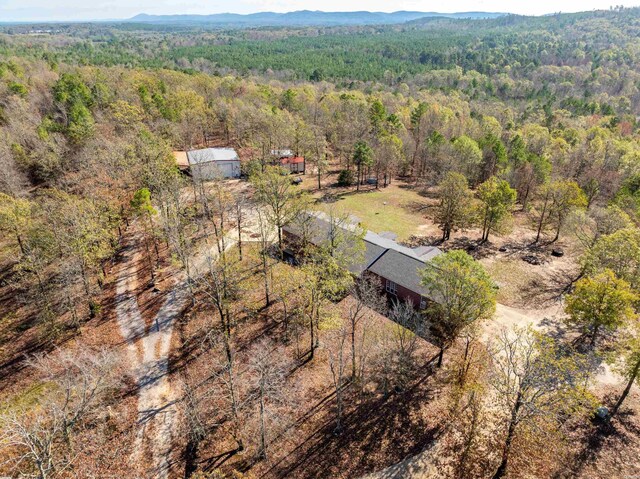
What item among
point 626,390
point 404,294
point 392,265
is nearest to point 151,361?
point 404,294

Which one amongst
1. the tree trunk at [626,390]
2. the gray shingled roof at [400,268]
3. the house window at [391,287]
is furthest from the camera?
the house window at [391,287]

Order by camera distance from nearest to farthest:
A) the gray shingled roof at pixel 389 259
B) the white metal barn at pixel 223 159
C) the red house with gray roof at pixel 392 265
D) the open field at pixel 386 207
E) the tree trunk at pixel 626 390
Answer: the tree trunk at pixel 626 390 → the red house with gray roof at pixel 392 265 → the gray shingled roof at pixel 389 259 → the open field at pixel 386 207 → the white metal barn at pixel 223 159

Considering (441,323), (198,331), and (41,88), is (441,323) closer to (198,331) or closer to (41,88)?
(198,331)

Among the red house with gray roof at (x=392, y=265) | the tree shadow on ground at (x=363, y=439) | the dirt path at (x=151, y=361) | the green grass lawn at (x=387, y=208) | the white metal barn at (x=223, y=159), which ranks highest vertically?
the white metal barn at (x=223, y=159)

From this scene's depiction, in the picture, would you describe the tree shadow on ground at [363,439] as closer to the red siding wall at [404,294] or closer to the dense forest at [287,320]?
the dense forest at [287,320]

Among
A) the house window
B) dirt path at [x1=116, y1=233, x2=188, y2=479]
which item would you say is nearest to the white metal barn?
dirt path at [x1=116, y1=233, x2=188, y2=479]

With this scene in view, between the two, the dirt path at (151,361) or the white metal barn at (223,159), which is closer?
the dirt path at (151,361)

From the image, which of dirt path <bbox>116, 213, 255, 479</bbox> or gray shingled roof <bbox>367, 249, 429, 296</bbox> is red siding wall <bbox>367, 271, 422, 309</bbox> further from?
dirt path <bbox>116, 213, 255, 479</bbox>

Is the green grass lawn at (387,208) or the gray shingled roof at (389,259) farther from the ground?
the gray shingled roof at (389,259)

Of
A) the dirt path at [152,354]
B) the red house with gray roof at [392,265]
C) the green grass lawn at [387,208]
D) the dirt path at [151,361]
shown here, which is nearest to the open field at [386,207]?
the green grass lawn at [387,208]

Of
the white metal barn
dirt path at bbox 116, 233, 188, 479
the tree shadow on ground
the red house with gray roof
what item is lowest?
the tree shadow on ground
